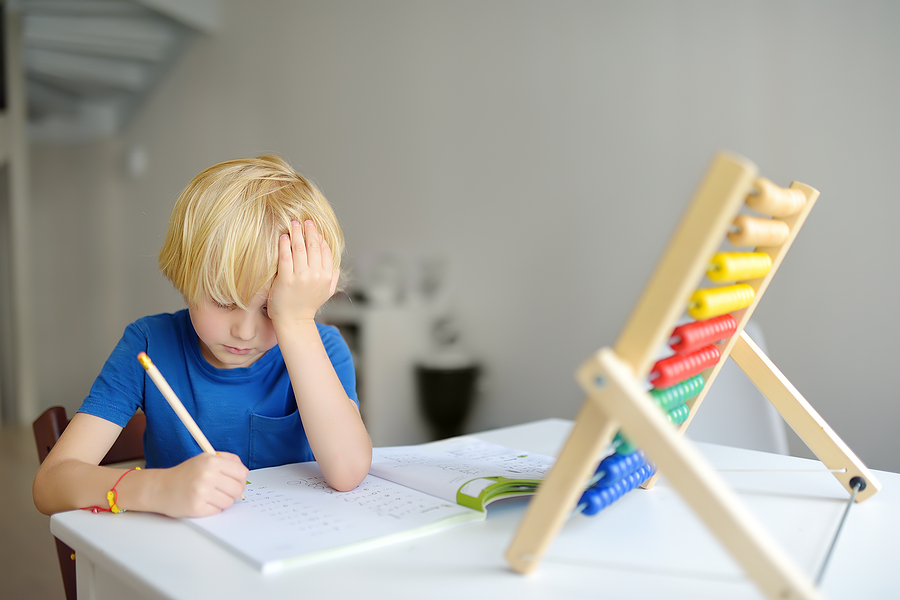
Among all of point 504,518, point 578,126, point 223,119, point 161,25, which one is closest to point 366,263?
point 578,126

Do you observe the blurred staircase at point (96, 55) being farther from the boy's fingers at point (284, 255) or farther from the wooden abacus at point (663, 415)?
the wooden abacus at point (663, 415)

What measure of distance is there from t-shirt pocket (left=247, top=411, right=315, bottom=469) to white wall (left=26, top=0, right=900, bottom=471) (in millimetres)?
1730

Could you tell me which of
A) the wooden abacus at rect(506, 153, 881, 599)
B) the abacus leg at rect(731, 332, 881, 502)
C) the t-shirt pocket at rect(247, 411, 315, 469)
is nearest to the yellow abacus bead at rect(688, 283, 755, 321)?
the wooden abacus at rect(506, 153, 881, 599)

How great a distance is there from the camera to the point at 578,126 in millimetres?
2746

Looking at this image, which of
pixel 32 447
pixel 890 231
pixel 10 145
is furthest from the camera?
pixel 10 145

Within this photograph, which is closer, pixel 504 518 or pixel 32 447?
pixel 504 518

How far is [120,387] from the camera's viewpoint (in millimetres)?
956

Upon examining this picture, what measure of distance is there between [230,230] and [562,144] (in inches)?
84.2

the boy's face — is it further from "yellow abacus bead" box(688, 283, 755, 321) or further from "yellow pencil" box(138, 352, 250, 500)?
"yellow abacus bead" box(688, 283, 755, 321)

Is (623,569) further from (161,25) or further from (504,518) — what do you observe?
(161,25)

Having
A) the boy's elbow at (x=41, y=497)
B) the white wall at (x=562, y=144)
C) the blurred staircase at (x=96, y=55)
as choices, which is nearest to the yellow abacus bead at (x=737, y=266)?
the boy's elbow at (x=41, y=497)

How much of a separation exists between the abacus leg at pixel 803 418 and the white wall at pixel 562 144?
1.39m

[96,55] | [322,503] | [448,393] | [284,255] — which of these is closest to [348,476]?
[322,503]

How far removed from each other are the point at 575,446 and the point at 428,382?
2.66 meters
